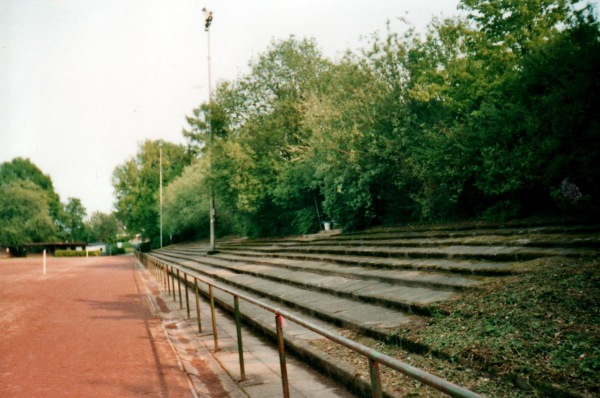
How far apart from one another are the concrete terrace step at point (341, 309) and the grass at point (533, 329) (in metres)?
0.44

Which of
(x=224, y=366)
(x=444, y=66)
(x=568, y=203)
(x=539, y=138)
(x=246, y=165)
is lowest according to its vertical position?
(x=224, y=366)

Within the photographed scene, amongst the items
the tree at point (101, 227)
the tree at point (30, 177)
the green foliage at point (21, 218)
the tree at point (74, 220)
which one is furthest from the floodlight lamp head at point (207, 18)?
the tree at point (101, 227)

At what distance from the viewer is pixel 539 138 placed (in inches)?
398

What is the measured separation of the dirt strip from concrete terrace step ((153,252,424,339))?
7.63 feet

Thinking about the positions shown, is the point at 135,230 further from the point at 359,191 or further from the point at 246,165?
the point at 359,191

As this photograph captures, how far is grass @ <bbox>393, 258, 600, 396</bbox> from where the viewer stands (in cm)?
345

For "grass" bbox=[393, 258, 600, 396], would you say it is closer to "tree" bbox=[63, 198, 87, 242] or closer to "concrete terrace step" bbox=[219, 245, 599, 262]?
"concrete terrace step" bbox=[219, 245, 599, 262]

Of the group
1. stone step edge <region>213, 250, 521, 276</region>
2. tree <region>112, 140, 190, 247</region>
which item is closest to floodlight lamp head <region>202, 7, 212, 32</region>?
stone step edge <region>213, 250, 521, 276</region>

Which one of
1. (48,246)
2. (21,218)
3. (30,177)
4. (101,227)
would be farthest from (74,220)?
(21,218)

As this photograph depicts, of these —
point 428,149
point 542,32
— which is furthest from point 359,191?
point 542,32

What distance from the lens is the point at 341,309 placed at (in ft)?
23.4

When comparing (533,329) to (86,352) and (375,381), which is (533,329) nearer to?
(375,381)

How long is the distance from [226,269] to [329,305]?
1032 cm

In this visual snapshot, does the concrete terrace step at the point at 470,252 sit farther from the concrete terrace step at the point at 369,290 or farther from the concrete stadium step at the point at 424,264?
the concrete terrace step at the point at 369,290
